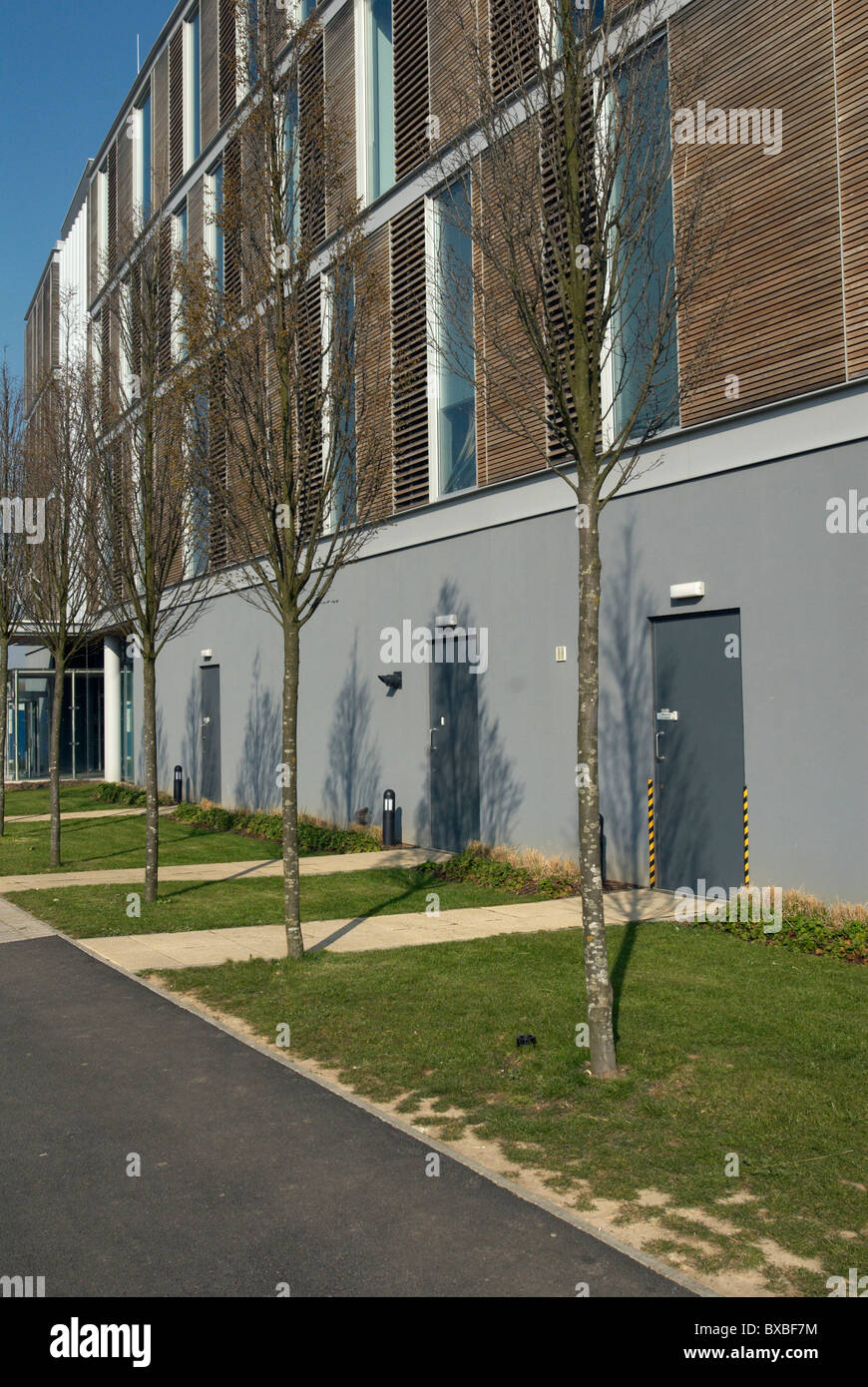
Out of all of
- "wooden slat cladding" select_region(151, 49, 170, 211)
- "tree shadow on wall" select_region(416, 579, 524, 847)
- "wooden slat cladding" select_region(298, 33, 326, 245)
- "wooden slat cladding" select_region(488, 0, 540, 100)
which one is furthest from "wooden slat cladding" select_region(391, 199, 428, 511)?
"wooden slat cladding" select_region(151, 49, 170, 211)

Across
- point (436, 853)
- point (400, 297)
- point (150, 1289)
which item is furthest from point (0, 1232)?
point (400, 297)

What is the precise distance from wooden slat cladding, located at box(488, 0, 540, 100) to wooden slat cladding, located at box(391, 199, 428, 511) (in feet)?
30.2

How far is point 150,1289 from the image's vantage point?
4.34 metres

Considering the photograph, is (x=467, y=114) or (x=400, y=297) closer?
(x=467, y=114)

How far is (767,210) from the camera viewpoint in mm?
11828

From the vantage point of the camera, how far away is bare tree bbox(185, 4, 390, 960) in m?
9.85

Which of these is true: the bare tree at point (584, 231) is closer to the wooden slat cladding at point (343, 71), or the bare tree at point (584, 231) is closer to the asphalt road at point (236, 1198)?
the asphalt road at point (236, 1198)

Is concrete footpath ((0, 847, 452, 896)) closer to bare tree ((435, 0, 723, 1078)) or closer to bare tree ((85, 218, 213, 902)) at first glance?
bare tree ((85, 218, 213, 902))

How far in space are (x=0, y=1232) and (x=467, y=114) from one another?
784cm

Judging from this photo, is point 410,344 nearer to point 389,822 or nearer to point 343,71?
point 343,71

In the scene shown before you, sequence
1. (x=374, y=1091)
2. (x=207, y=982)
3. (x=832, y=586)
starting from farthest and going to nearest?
(x=832, y=586)
(x=207, y=982)
(x=374, y=1091)

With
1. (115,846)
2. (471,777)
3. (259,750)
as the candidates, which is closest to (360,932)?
(471,777)

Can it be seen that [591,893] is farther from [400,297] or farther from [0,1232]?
[400,297]
